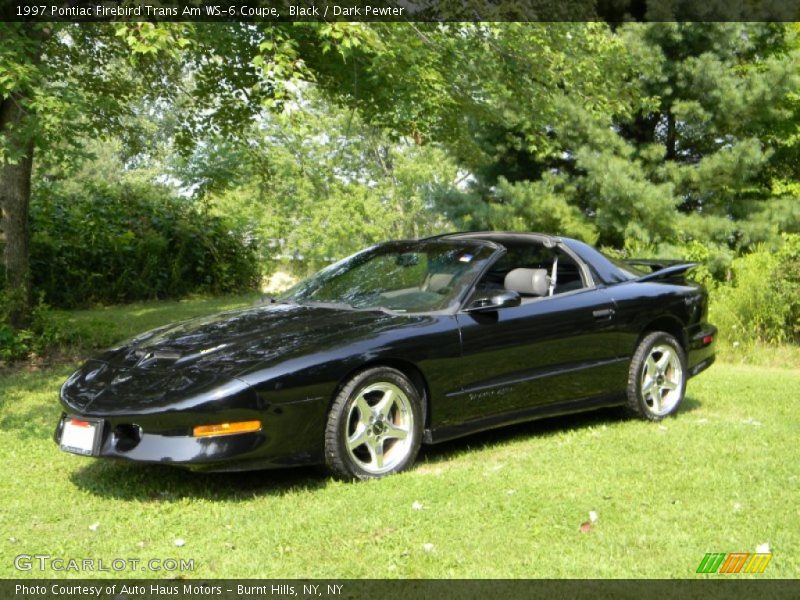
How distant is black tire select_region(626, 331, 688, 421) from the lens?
663 cm

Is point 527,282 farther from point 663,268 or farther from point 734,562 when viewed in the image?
point 734,562

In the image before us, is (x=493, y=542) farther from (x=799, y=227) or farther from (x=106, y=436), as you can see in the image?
(x=799, y=227)

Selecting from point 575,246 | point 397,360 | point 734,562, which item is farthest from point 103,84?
point 734,562

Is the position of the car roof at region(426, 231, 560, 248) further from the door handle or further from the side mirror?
the side mirror

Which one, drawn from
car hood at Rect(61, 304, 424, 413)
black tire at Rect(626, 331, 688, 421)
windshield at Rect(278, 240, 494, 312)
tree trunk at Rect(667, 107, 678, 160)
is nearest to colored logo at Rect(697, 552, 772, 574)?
car hood at Rect(61, 304, 424, 413)

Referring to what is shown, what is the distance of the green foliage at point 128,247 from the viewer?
16031 millimetres

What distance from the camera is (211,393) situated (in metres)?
4.61

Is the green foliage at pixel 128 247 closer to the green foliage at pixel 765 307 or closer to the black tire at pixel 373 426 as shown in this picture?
the green foliage at pixel 765 307

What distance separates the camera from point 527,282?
20.2ft

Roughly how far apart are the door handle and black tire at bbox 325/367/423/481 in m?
1.65

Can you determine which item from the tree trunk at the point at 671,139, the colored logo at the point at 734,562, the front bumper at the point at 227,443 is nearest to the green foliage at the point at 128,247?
the tree trunk at the point at 671,139

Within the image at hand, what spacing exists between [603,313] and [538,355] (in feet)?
2.41

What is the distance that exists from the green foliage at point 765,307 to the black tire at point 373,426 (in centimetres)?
785

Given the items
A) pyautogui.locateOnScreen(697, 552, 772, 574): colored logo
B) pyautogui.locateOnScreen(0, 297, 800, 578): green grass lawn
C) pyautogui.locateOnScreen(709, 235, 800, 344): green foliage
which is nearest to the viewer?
pyautogui.locateOnScreen(697, 552, 772, 574): colored logo
